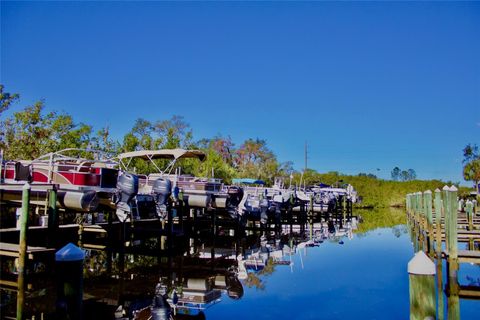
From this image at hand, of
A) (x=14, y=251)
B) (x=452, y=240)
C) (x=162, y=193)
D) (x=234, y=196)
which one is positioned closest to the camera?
(x=14, y=251)

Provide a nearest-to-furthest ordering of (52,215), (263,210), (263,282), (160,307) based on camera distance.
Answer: (160,307) → (52,215) → (263,282) → (263,210)

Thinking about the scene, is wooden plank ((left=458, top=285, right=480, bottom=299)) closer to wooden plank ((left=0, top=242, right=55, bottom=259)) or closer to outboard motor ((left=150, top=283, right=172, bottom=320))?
outboard motor ((left=150, top=283, right=172, bottom=320))

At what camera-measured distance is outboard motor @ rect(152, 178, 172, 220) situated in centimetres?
1359

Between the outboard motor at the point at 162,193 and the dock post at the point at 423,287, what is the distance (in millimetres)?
10265

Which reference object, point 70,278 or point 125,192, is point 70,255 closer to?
point 70,278

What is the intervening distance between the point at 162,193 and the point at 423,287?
1047 cm

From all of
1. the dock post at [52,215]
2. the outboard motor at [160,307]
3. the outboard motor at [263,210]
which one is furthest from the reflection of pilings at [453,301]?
the outboard motor at [263,210]

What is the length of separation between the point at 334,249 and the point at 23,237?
11.6 meters

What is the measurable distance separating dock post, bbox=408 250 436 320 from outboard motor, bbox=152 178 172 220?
10265mm

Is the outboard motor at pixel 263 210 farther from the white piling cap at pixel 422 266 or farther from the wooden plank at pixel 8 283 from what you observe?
the white piling cap at pixel 422 266

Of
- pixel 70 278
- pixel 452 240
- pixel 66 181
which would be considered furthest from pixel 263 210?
pixel 70 278

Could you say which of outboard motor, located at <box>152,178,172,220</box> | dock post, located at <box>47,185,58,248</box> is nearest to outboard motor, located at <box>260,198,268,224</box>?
outboard motor, located at <box>152,178,172,220</box>

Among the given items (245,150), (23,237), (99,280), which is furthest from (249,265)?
(245,150)

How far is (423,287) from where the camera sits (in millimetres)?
3947
